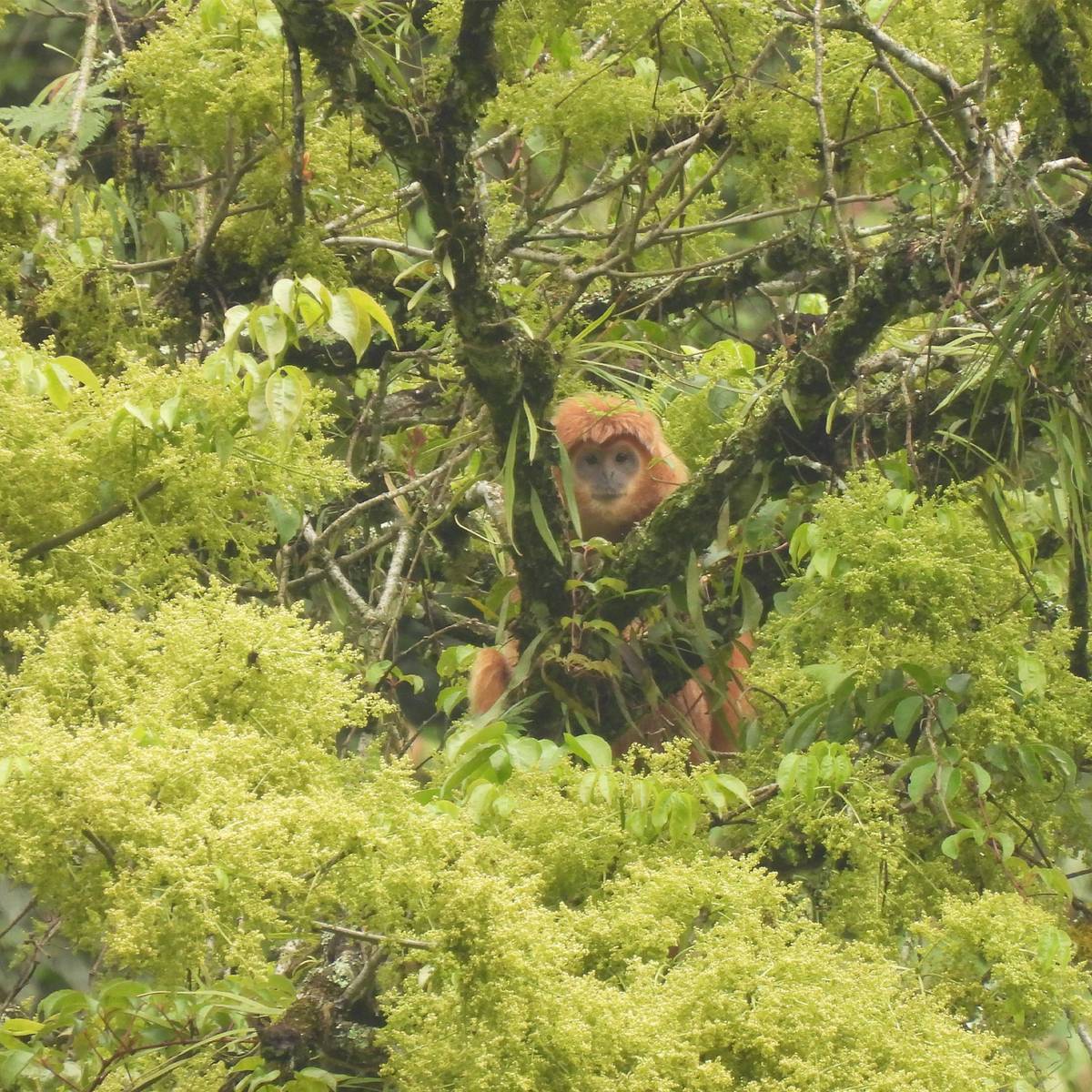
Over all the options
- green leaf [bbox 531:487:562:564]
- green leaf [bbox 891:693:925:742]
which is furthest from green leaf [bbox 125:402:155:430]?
green leaf [bbox 891:693:925:742]

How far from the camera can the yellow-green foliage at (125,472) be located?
2840mm

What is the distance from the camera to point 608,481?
5242 mm

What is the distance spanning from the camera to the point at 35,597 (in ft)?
9.16

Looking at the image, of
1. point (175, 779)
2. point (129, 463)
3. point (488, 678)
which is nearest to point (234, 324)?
point (129, 463)

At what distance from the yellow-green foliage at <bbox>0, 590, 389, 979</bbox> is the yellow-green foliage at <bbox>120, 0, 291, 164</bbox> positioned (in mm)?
1680

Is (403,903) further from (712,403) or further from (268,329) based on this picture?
(712,403)

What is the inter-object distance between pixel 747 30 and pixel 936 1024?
2445 mm

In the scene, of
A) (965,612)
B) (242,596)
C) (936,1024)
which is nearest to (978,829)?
(965,612)

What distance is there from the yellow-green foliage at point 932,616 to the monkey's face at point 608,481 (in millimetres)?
2099

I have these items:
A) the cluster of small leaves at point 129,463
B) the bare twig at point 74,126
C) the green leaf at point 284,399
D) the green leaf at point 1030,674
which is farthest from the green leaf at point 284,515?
the green leaf at point 1030,674

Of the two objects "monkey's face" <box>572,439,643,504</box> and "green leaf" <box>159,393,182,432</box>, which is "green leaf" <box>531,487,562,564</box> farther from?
"monkey's face" <box>572,439,643,504</box>

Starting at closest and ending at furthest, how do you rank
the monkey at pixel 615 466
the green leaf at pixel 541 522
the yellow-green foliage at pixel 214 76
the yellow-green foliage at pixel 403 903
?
the yellow-green foliage at pixel 403 903, the green leaf at pixel 541 522, the yellow-green foliage at pixel 214 76, the monkey at pixel 615 466

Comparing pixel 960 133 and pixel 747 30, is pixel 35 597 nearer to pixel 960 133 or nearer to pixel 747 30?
pixel 747 30

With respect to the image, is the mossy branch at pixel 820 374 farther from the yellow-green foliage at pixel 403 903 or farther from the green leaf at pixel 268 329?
the yellow-green foliage at pixel 403 903
